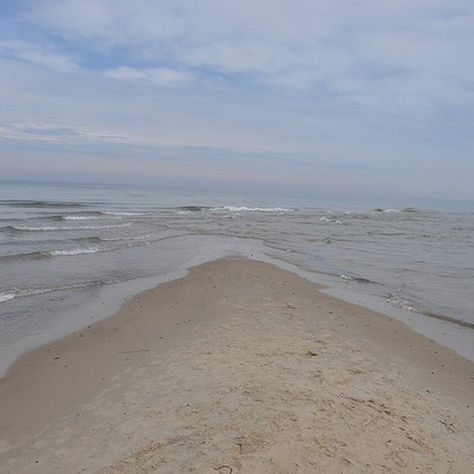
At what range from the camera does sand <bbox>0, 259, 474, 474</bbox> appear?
13.0ft

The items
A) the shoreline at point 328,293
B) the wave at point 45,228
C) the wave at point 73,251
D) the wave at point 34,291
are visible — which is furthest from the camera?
the wave at point 45,228

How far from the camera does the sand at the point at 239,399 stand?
13.0ft

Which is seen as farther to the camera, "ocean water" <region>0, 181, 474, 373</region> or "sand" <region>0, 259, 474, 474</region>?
"ocean water" <region>0, 181, 474, 373</region>

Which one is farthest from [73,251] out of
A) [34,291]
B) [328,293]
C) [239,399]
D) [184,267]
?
[239,399]

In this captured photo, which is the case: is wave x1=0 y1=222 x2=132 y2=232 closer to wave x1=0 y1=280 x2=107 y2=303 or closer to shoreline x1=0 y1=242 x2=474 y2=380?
shoreline x1=0 y1=242 x2=474 y2=380

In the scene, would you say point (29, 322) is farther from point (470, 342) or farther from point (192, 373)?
point (470, 342)

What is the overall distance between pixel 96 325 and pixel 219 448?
457 centimetres

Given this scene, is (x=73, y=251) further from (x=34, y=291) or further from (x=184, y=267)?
(x=34, y=291)

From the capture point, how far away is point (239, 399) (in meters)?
4.86

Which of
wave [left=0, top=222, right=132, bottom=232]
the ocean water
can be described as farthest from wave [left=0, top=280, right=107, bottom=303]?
wave [left=0, top=222, right=132, bottom=232]

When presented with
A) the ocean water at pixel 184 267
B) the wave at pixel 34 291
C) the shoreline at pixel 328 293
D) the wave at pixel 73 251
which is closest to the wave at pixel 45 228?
the ocean water at pixel 184 267

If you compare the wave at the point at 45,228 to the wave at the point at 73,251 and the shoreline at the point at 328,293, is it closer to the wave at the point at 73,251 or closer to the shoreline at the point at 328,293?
the wave at the point at 73,251

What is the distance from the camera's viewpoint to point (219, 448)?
3.98 m

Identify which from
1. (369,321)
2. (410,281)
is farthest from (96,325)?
(410,281)
